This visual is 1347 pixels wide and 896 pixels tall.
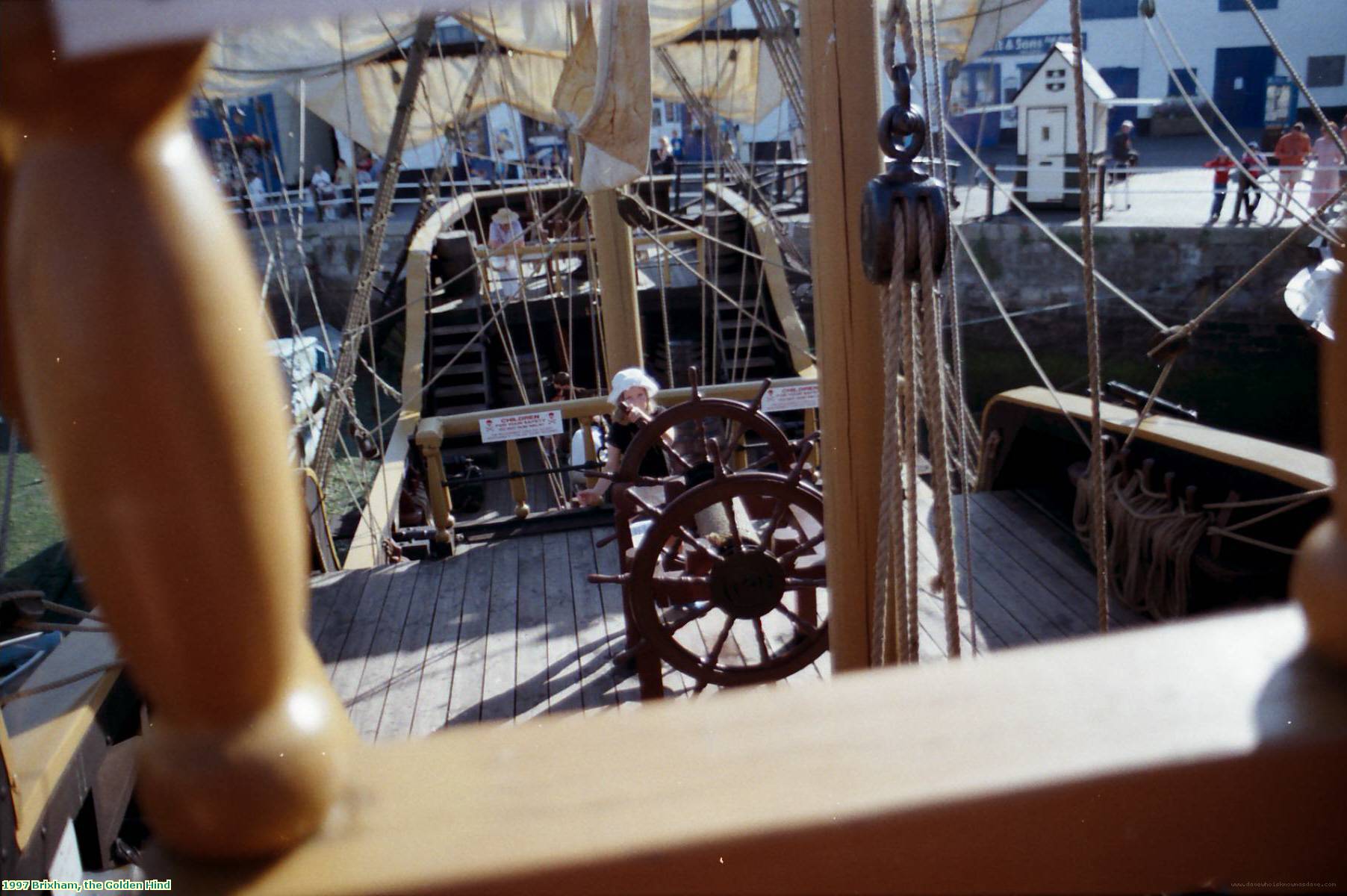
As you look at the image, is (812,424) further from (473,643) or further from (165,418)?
(165,418)

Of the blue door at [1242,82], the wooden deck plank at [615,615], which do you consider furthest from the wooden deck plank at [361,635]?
the blue door at [1242,82]

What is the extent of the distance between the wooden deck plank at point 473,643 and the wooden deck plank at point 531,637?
127 mm

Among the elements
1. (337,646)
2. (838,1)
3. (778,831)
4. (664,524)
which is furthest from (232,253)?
(337,646)

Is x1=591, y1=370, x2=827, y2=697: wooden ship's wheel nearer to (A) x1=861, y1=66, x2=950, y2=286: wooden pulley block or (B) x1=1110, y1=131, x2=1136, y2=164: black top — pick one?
(A) x1=861, y1=66, x2=950, y2=286: wooden pulley block

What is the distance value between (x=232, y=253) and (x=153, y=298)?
5 centimetres

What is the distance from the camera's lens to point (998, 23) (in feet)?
33.1

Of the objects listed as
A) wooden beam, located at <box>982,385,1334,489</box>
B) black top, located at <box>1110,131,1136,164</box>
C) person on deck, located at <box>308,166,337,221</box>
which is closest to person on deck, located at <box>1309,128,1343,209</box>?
black top, located at <box>1110,131,1136,164</box>

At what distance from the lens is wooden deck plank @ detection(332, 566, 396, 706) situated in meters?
3.61

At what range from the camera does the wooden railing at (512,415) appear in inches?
186

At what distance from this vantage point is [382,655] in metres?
3.80

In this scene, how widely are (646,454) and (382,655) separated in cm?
119

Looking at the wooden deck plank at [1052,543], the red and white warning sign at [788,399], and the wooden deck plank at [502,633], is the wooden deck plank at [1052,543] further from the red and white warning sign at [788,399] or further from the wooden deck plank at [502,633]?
the wooden deck plank at [502,633]

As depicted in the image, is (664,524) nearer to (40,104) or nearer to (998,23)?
(40,104)

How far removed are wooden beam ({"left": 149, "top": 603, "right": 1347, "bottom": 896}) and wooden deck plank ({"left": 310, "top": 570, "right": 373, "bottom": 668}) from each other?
10.8ft
